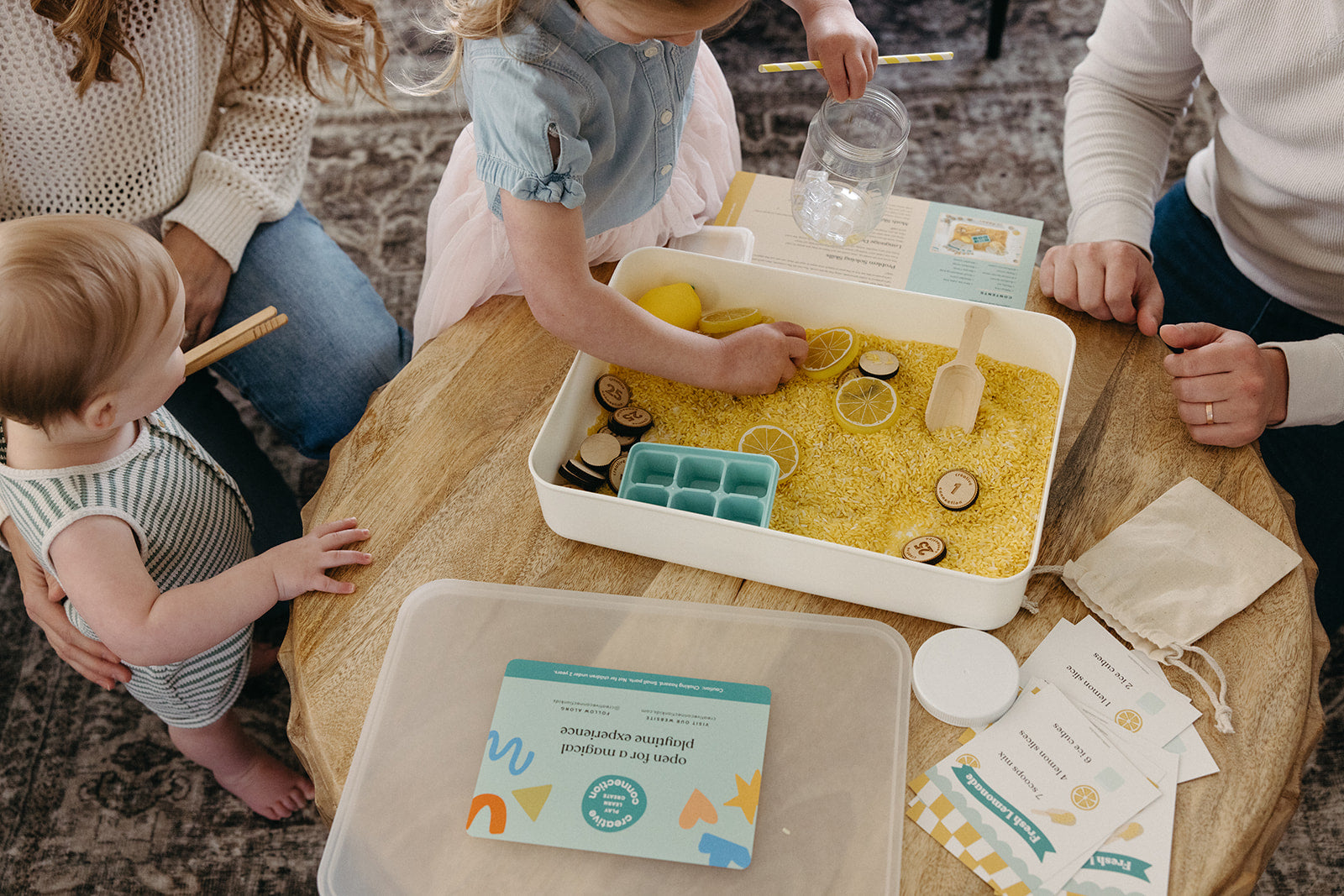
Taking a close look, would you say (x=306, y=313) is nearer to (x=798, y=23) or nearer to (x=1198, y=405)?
(x=1198, y=405)

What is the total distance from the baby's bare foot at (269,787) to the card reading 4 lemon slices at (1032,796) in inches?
43.5

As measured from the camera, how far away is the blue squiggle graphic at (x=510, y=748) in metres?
0.78

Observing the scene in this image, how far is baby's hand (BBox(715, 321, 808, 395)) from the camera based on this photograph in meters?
0.96

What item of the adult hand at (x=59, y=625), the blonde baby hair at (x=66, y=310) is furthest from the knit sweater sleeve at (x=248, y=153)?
the adult hand at (x=59, y=625)

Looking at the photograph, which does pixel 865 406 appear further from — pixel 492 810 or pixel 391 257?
pixel 391 257

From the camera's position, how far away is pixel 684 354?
948 millimetres

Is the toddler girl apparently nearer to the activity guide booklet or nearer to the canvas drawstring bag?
the activity guide booklet

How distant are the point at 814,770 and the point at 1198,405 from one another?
22.3 inches

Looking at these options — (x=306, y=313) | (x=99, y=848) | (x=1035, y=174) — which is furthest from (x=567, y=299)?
(x=1035, y=174)

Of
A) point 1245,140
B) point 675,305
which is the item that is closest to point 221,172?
point 675,305

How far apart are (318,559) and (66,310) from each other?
354 millimetres

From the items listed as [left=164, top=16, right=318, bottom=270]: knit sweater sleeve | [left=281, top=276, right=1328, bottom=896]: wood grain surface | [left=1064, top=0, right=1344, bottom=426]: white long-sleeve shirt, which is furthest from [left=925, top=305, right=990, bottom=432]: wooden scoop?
[left=164, top=16, right=318, bottom=270]: knit sweater sleeve

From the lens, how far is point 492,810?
0.76 m

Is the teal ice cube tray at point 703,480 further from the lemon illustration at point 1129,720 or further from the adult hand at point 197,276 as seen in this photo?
the adult hand at point 197,276
